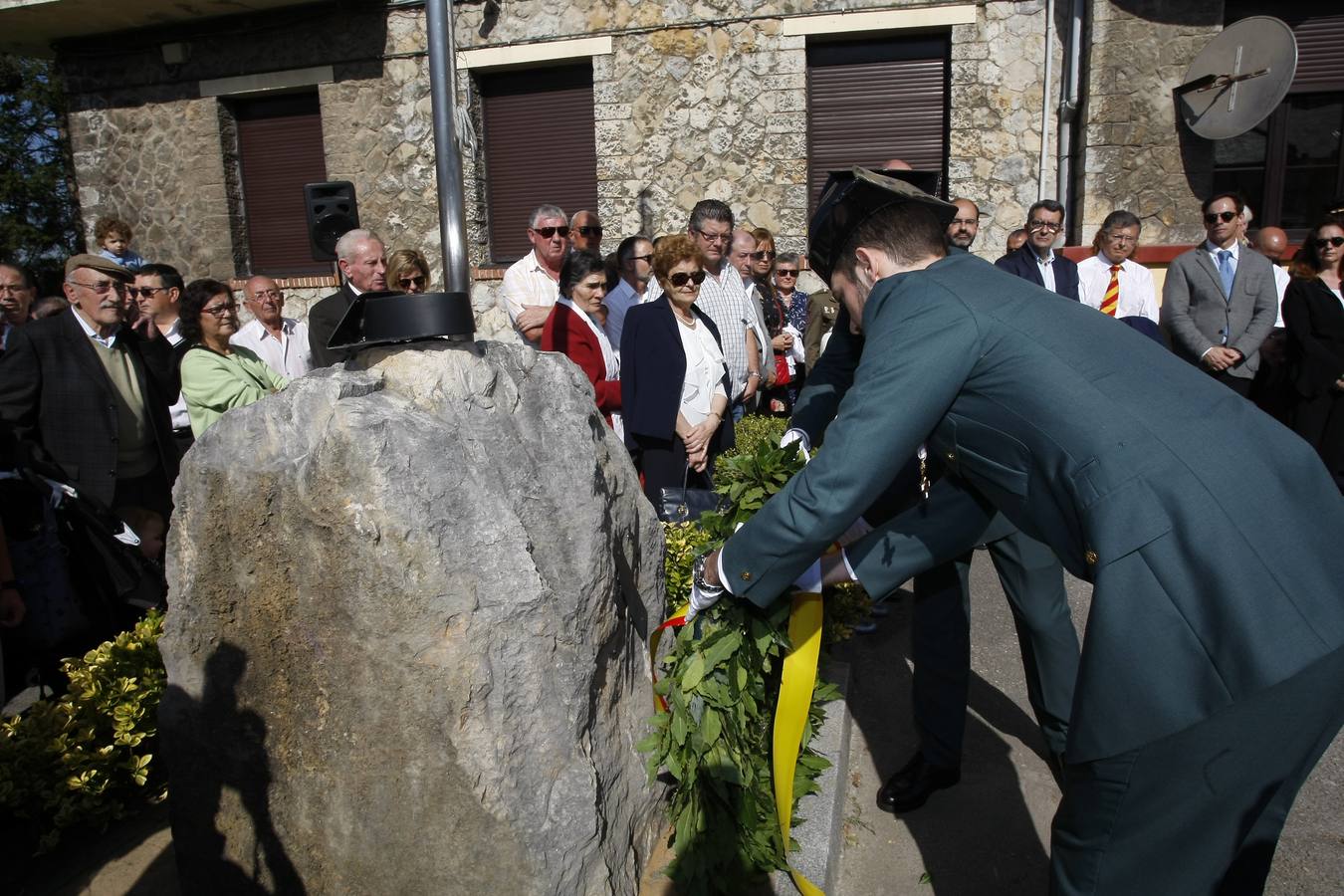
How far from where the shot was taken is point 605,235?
10391 millimetres

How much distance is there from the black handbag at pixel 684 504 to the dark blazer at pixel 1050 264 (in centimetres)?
347

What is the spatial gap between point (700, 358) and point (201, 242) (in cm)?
950

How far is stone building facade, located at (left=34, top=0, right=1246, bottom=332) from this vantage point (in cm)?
896

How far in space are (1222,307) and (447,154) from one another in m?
5.59

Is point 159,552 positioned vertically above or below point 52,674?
above

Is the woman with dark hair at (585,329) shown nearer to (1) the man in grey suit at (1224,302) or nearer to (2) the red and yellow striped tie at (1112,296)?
(2) the red and yellow striped tie at (1112,296)

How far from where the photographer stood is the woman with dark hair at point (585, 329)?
187 inches

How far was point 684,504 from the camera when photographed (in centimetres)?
412

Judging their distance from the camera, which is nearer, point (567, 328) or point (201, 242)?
point (567, 328)

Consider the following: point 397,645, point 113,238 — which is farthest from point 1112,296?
point 113,238

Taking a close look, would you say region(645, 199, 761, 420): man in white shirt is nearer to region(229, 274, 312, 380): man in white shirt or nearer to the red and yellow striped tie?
region(229, 274, 312, 380): man in white shirt

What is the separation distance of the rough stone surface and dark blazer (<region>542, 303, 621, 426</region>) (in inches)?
85.3

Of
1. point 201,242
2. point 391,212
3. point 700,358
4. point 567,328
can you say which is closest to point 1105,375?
point 700,358

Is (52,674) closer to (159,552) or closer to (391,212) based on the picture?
(159,552)
